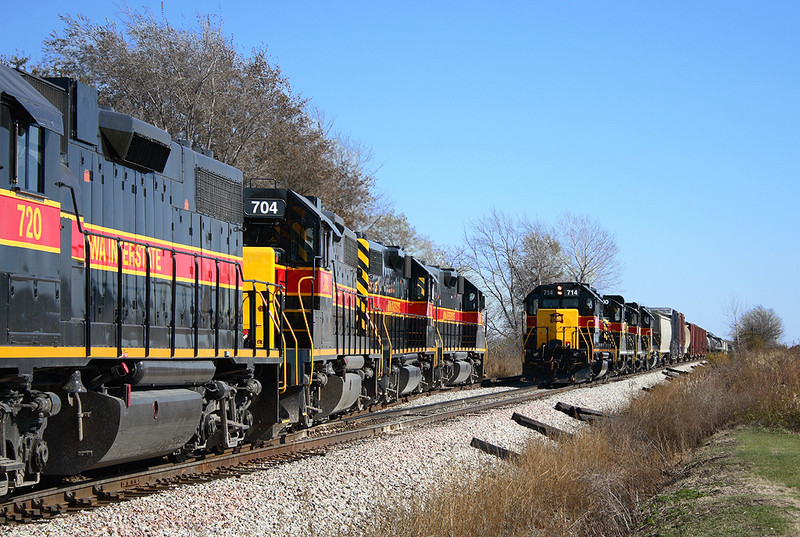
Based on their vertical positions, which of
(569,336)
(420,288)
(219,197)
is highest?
(219,197)

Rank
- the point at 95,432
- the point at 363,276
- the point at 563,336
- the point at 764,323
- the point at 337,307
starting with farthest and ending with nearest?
the point at 764,323
the point at 563,336
the point at 363,276
the point at 337,307
the point at 95,432

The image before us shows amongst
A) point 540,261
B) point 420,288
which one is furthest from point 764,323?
point 420,288

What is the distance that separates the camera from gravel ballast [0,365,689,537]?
21.7 ft

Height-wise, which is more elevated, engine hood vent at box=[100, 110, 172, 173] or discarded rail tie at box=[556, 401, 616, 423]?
engine hood vent at box=[100, 110, 172, 173]

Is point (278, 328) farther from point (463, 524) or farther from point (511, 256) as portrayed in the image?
point (511, 256)

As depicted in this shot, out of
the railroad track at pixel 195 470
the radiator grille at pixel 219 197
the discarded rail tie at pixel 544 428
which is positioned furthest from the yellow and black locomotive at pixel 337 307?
the discarded rail tie at pixel 544 428

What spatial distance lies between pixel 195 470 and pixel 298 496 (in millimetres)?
1937

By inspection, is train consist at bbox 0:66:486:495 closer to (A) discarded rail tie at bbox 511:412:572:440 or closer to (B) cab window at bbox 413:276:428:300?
(A) discarded rail tie at bbox 511:412:572:440

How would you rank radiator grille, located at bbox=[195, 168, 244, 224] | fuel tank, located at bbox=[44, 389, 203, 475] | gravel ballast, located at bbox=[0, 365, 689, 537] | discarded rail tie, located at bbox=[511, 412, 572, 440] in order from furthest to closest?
1. discarded rail tie, located at bbox=[511, 412, 572, 440]
2. radiator grille, located at bbox=[195, 168, 244, 224]
3. fuel tank, located at bbox=[44, 389, 203, 475]
4. gravel ballast, located at bbox=[0, 365, 689, 537]

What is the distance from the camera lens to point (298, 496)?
7879 millimetres

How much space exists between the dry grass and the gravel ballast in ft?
1.88

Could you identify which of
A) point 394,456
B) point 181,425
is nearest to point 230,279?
point 181,425

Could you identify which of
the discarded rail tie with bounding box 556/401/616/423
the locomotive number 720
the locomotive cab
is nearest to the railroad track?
the discarded rail tie with bounding box 556/401/616/423

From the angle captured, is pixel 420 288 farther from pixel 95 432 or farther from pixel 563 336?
pixel 95 432
